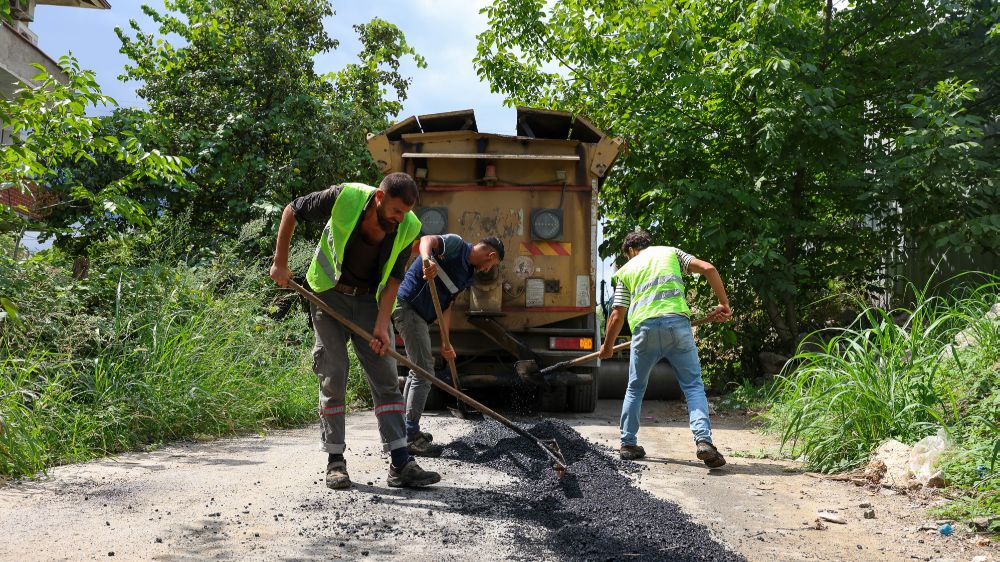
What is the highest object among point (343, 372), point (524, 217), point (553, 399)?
point (524, 217)

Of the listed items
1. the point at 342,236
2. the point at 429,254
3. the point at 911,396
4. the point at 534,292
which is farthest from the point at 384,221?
the point at 534,292

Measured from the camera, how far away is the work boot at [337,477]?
4223mm

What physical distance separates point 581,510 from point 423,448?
1.78 m

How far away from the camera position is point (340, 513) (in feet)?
12.2

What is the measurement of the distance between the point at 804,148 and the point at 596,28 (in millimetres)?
4343

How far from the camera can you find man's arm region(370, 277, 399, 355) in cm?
430

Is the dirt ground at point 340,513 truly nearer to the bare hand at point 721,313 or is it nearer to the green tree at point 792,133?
the bare hand at point 721,313

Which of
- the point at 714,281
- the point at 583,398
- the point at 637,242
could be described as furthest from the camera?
the point at 583,398

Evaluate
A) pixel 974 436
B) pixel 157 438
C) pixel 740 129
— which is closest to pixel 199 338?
pixel 157 438

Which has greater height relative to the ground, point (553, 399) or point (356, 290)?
point (356, 290)

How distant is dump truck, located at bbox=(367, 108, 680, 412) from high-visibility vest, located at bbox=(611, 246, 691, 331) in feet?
7.81

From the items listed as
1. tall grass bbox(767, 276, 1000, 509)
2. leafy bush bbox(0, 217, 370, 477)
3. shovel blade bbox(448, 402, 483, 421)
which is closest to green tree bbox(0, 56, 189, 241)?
leafy bush bbox(0, 217, 370, 477)

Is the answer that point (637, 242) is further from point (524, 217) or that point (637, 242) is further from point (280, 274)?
point (280, 274)

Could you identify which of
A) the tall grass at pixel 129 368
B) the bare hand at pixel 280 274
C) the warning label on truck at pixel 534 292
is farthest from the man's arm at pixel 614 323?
the tall grass at pixel 129 368
